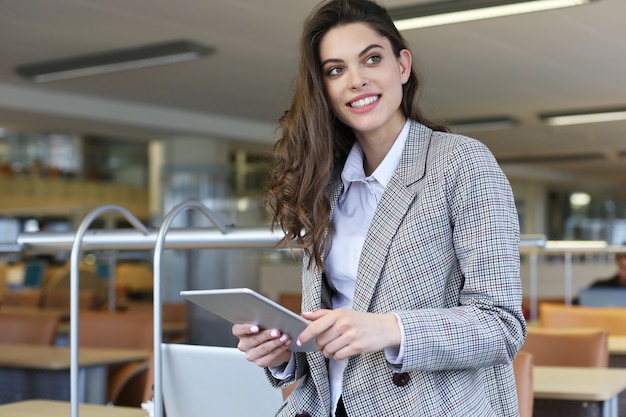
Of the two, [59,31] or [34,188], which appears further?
[34,188]

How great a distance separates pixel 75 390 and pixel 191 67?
6347 mm

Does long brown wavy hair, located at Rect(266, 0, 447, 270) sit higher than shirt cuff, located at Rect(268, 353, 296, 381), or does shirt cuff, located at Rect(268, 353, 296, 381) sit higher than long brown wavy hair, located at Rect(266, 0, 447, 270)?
long brown wavy hair, located at Rect(266, 0, 447, 270)

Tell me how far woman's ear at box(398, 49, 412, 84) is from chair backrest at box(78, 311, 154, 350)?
10.4 ft

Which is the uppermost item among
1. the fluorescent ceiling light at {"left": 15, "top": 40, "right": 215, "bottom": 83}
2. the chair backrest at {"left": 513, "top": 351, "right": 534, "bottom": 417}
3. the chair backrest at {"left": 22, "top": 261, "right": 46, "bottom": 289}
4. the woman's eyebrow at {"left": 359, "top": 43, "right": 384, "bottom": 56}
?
the fluorescent ceiling light at {"left": 15, "top": 40, "right": 215, "bottom": 83}

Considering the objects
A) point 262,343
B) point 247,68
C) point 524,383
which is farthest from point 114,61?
point 262,343

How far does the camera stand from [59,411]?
8.48 feet

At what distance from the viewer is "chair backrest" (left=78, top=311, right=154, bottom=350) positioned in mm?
4586

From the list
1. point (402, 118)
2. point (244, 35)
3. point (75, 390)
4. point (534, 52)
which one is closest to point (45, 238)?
point (75, 390)

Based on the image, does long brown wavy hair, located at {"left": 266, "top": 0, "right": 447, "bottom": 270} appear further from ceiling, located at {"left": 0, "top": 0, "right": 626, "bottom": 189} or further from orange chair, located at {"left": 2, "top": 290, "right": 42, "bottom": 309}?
orange chair, located at {"left": 2, "top": 290, "right": 42, "bottom": 309}

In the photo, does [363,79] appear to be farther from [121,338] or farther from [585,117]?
[585,117]

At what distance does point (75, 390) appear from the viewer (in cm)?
206

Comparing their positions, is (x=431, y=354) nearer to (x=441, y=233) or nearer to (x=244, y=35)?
(x=441, y=233)

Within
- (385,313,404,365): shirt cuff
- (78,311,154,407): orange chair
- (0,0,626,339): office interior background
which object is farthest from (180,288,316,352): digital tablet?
(78,311,154,407): orange chair

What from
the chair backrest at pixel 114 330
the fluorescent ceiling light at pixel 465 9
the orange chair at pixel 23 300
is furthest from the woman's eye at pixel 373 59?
the orange chair at pixel 23 300
